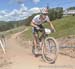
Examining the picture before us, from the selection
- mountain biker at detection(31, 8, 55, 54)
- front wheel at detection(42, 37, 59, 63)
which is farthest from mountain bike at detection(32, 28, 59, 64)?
mountain biker at detection(31, 8, 55, 54)

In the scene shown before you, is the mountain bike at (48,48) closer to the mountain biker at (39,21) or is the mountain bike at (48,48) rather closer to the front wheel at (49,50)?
the front wheel at (49,50)

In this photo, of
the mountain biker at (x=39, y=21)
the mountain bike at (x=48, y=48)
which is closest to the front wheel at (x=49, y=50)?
the mountain bike at (x=48, y=48)

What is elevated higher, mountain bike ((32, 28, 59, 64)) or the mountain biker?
the mountain biker

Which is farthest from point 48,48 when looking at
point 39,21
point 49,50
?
point 39,21

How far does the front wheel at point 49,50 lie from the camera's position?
1038 centimetres

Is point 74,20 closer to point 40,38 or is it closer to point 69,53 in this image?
point 69,53

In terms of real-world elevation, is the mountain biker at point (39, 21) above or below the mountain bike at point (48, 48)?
above

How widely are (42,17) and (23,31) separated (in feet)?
104

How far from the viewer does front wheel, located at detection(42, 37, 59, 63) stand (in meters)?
10.4

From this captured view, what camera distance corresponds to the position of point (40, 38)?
11.2 m

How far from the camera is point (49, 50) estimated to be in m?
10.7

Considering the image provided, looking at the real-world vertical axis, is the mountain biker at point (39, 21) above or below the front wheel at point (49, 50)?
above

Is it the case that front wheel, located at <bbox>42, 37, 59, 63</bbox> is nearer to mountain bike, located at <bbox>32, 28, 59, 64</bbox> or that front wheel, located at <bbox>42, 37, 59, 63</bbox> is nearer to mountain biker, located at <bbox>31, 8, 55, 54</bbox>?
mountain bike, located at <bbox>32, 28, 59, 64</bbox>

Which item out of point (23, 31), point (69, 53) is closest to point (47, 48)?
point (69, 53)
